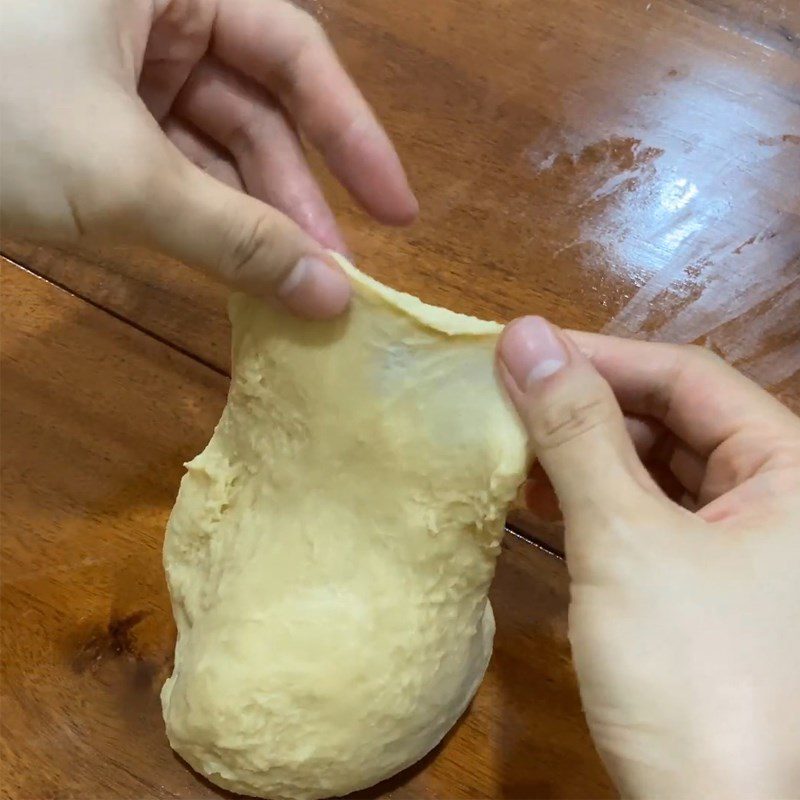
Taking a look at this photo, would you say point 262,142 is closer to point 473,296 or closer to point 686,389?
point 473,296

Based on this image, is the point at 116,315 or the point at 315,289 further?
the point at 116,315

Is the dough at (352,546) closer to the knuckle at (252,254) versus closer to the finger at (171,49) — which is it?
the knuckle at (252,254)

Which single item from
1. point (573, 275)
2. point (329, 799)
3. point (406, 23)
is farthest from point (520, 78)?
point (329, 799)

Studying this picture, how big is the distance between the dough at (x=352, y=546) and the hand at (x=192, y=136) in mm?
62

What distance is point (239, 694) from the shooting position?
0.63 meters

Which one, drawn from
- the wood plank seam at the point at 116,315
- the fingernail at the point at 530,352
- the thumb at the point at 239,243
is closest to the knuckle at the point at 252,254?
the thumb at the point at 239,243

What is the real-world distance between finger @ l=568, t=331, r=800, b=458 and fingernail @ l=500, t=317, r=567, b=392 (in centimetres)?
12

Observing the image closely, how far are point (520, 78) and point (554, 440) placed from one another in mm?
601

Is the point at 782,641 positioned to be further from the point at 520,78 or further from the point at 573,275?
the point at 520,78

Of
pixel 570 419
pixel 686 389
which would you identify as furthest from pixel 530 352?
pixel 686 389

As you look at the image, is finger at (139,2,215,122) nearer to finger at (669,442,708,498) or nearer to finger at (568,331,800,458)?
finger at (568,331,800,458)

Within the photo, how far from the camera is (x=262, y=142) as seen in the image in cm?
79

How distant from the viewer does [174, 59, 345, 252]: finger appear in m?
0.77

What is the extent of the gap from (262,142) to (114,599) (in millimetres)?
440
